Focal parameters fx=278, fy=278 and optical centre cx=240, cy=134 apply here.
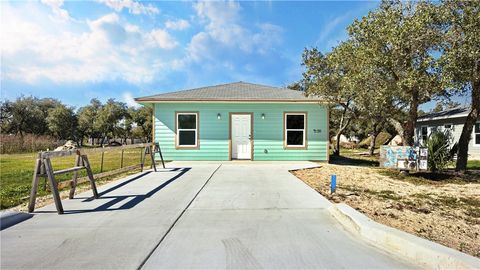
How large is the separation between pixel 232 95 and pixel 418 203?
28.5 feet

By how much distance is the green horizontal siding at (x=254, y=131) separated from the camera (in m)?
12.3

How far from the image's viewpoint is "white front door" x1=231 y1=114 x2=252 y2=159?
12398 mm

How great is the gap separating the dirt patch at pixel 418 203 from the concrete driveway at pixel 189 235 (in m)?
0.86

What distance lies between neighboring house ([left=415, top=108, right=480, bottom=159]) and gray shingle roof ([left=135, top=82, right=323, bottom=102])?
894 cm

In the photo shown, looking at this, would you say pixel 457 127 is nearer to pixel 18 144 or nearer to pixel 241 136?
pixel 241 136

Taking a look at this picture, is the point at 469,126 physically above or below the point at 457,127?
below

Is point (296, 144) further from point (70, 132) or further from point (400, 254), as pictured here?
point (70, 132)

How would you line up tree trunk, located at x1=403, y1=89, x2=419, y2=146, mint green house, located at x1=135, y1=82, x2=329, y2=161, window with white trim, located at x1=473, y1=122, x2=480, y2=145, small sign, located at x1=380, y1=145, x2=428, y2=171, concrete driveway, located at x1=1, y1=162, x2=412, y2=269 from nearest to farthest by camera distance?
concrete driveway, located at x1=1, y1=162, x2=412, y2=269 < small sign, located at x1=380, y1=145, x2=428, y2=171 < tree trunk, located at x1=403, y1=89, x2=419, y2=146 < mint green house, located at x1=135, y1=82, x2=329, y2=161 < window with white trim, located at x1=473, y1=122, x2=480, y2=145

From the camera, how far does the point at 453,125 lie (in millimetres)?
17422

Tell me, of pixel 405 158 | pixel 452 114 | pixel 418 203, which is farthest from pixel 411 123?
pixel 452 114

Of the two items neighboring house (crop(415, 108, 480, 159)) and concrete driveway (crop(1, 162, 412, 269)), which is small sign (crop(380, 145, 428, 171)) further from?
neighboring house (crop(415, 108, 480, 159))

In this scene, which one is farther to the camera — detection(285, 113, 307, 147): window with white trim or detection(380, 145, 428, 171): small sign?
detection(285, 113, 307, 147): window with white trim

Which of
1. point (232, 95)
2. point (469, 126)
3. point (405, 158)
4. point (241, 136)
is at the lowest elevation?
point (405, 158)

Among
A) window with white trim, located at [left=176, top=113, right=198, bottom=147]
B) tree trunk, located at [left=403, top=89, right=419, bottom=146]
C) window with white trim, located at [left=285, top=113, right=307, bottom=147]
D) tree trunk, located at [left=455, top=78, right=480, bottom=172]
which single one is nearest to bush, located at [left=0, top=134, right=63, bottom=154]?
window with white trim, located at [left=176, top=113, right=198, bottom=147]
